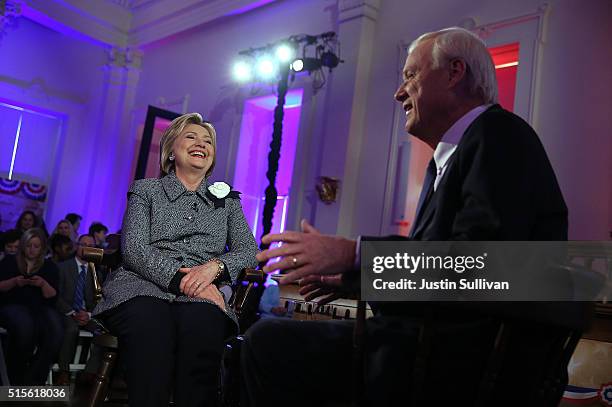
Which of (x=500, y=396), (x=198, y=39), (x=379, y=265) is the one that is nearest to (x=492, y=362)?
(x=500, y=396)

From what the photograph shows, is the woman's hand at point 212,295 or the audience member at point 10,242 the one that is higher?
the audience member at point 10,242

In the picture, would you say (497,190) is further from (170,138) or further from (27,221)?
(27,221)

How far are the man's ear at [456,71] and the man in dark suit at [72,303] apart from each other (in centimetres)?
391

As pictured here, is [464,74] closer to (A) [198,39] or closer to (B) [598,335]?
(B) [598,335]

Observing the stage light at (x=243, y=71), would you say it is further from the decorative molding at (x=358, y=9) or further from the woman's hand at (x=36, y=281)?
the woman's hand at (x=36, y=281)

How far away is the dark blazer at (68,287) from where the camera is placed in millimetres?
4668

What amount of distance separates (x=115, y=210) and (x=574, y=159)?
677 centimetres

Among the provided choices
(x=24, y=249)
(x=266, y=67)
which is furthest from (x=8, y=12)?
(x=24, y=249)

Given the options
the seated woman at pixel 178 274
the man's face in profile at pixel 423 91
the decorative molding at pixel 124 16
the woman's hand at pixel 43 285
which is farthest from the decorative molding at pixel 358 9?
the man's face in profile at pixel 423 91

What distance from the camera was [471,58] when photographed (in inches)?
48.9

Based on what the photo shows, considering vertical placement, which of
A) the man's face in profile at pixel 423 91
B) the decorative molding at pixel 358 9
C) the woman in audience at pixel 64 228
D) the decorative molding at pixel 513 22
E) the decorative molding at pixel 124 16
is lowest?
the woman in audience at pixel 64 228

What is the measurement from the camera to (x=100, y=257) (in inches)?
89.5

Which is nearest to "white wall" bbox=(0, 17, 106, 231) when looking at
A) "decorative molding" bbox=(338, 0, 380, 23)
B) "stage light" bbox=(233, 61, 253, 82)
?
"stage light" bbox=(233, 61, 253, 82)
